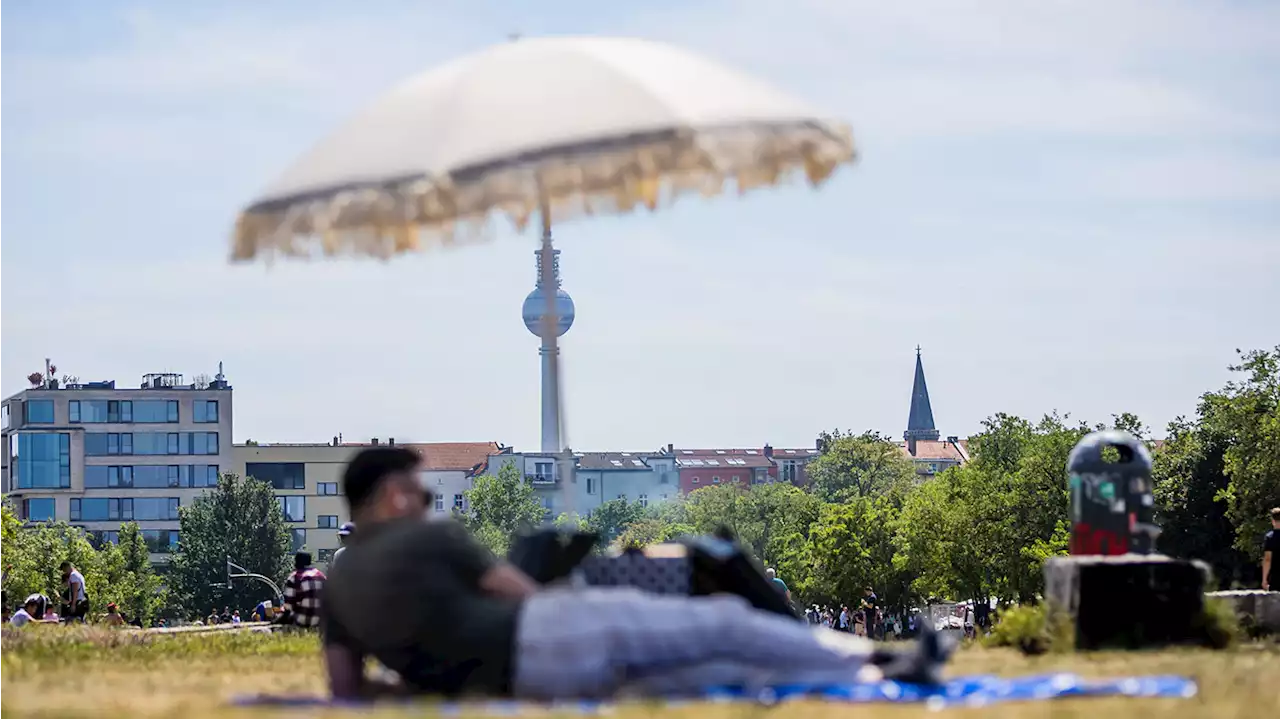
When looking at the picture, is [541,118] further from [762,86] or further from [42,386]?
[42,386]

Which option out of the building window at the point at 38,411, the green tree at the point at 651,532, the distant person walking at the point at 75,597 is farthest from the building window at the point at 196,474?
the distant person walking at the point at 75,597

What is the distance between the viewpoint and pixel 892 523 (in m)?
101

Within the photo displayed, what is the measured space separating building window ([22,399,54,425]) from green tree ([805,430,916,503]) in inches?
2508

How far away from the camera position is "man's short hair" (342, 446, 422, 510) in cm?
905

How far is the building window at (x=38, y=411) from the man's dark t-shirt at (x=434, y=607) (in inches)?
6269

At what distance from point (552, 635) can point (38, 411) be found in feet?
528

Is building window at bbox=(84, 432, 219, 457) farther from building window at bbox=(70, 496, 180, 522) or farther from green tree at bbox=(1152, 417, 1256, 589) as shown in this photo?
green tree at bbox=(1152, 417, 1256, 589)

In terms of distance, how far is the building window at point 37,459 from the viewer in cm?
15925

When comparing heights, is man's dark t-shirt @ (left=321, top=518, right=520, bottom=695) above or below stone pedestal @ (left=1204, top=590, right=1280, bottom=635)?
above

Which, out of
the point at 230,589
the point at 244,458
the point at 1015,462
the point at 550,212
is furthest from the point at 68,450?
the point at 550,212

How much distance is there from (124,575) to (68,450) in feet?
149

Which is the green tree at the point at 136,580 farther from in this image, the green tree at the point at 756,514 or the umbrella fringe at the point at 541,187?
the umbrella fringe at the point at 541,187

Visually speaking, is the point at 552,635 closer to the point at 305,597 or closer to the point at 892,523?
the point at 305,597

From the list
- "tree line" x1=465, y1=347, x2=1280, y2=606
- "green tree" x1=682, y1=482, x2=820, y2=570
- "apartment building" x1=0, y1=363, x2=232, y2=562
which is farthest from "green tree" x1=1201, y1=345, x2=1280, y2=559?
"apartment building" x1=0, y1=363, x2=232, y2=562
